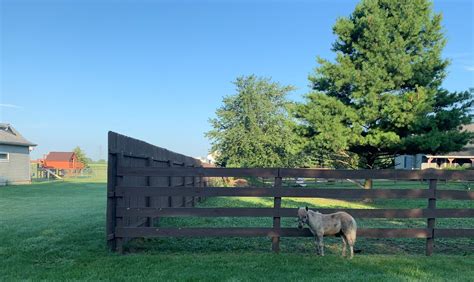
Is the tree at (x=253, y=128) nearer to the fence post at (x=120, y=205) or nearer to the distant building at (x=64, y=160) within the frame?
the fence post at (x=120, y=205)

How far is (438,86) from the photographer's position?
65.3ft

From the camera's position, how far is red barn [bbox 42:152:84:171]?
199 ft

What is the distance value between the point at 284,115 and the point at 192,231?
99.2ft

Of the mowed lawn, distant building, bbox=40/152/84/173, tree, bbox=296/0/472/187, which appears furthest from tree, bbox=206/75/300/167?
distant building, bbox=40/152/84/173

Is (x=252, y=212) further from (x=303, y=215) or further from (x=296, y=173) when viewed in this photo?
(x=296, y=173)

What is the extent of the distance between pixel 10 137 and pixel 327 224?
32352 mm

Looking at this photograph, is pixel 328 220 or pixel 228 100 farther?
pixel 228 100

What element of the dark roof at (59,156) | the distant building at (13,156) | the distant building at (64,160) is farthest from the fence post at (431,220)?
the dark roof at (59,156)

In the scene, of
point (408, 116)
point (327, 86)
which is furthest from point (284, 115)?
point (408, 116)

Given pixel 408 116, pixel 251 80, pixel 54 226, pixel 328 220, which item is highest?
pixel 251 80

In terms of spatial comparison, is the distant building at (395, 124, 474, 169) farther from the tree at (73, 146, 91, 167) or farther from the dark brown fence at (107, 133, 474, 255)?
the tree at (73, 146, 91, 167)

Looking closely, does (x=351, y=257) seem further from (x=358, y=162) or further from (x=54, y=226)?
(x=358, y=162)

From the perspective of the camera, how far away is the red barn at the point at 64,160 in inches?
2383

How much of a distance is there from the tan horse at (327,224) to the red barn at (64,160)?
5807 centimetres
